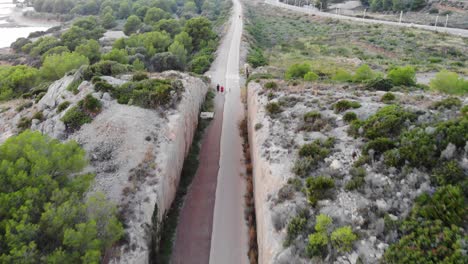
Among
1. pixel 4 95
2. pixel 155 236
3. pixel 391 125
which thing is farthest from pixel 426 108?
pixel 4 95

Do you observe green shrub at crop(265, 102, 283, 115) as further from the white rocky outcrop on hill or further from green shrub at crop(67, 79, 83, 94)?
green shrub at crop(67, 79, 83, 94)

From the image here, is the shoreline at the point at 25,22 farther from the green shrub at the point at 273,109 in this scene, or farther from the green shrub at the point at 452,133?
the green shrub at the point at 452,133

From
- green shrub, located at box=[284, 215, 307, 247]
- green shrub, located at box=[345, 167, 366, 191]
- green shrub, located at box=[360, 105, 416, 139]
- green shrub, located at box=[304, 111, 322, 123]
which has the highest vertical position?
green shrub, located at box=[360, 105, 416, 139]

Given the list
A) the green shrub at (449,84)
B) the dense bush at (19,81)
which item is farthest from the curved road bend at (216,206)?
the dense bush at (19,81)

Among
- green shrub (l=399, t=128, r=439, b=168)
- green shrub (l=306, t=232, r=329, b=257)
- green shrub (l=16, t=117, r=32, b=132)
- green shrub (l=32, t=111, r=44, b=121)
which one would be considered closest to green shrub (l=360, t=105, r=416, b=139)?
green shrub (l=399, t=128, r=439, b=168)

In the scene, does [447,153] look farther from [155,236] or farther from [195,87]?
[195,87]

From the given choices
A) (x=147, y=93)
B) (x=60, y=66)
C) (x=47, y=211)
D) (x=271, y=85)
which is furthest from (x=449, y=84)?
(x=60, y=66)

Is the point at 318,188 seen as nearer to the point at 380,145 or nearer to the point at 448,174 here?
the point at 380,145
